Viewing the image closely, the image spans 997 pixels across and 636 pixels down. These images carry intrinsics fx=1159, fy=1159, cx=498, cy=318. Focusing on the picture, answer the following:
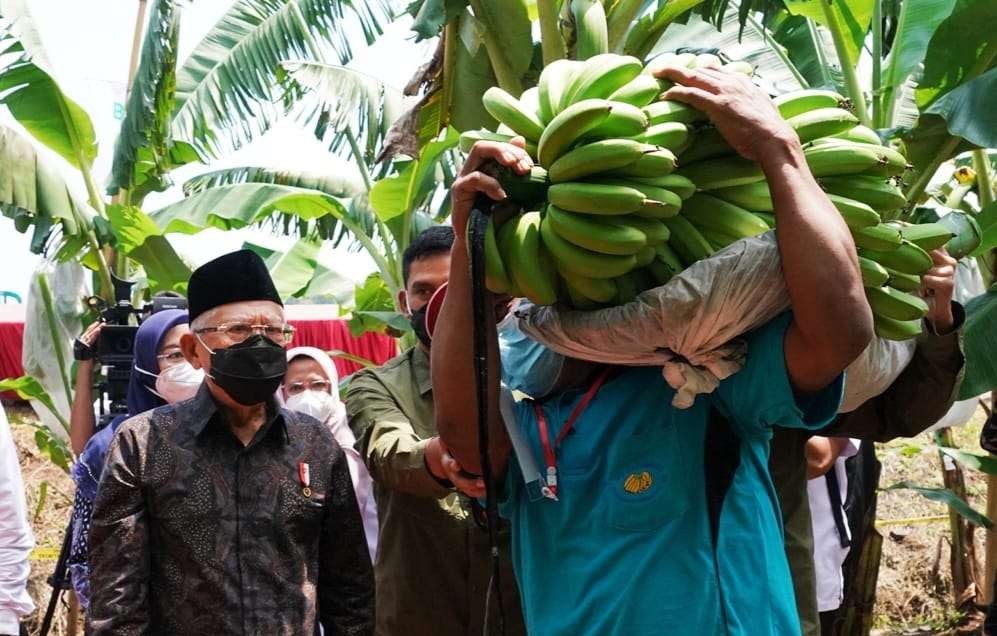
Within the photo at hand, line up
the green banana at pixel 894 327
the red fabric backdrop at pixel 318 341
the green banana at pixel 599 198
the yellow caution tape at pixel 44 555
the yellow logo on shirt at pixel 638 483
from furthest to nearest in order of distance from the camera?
1. the red fabric backdrop at pixel 318 341
2. the yellow caution tape at pixel 44 555
3. the green banana at pixel 894 327
4. the yellow logo on shirt at pixel 638 483
5. the green banana at pixel 599 198

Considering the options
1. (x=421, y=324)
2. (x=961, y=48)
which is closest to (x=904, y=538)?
(x=961, y=48)

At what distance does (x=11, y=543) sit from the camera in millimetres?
3377

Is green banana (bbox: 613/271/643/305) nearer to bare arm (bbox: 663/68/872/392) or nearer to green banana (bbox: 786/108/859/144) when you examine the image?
bare arm (bbox: 663/68/872/392)

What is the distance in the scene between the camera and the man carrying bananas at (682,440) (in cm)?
187

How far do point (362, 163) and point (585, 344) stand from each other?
24.0 ft

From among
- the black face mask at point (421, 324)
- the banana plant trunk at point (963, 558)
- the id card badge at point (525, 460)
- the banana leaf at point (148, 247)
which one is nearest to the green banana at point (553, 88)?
the id card badge at point (525, 460)

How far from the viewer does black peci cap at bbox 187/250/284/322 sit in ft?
10.5

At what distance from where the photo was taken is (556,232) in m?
1.88

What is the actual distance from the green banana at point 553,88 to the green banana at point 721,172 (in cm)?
24

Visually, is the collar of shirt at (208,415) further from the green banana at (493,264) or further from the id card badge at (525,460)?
the green banana at (493,264)

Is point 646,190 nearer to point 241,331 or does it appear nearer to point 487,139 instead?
point 487,139

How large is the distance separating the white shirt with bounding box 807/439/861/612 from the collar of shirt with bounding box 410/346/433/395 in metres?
1.63

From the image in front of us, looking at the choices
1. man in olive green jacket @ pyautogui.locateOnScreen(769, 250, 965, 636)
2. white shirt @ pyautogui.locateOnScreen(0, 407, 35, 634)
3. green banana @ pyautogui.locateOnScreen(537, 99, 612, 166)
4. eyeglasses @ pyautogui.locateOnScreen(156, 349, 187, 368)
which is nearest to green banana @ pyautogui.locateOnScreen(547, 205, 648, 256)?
green banana @ pyautogui.locateOnScreen(537, 99, 612, 166)

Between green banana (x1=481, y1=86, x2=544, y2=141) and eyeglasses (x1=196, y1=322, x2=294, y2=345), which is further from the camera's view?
eyeglasses (x1=196, y1=322, x2=294, y2=345)
